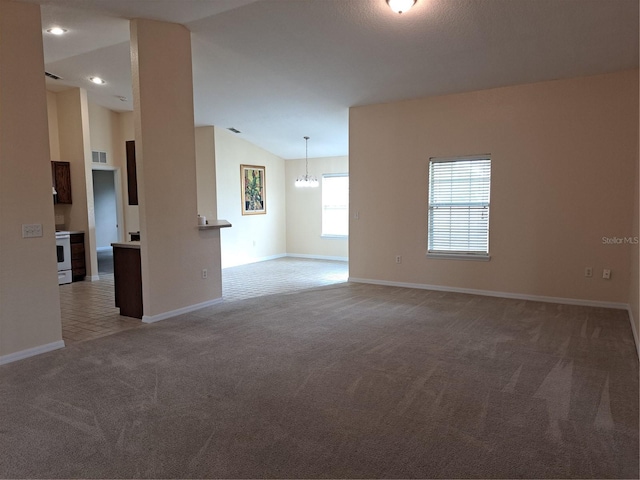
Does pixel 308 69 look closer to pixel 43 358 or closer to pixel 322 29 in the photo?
pixel 322 29

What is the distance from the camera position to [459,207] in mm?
5828

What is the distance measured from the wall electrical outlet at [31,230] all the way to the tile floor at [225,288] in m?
1.06

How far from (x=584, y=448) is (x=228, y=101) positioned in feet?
20.5

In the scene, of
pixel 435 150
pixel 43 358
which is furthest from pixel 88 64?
pixel 435 150

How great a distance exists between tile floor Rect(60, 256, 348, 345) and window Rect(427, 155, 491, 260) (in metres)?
1.84

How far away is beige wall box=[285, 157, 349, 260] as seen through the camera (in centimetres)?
937

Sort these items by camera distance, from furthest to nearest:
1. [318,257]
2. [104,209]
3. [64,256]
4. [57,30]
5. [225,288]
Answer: [104,209], [318,257], [64,256], [225,288], [57,30]

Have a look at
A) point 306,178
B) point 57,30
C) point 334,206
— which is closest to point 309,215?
point 334,206

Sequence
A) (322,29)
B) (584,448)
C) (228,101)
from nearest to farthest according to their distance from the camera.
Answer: (584,448) < (322,29) < (228,101)

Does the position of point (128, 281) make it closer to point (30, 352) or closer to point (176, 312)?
point (176, 312)

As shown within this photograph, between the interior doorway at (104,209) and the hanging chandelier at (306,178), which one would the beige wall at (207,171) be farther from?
the interior doorway at (104,209)

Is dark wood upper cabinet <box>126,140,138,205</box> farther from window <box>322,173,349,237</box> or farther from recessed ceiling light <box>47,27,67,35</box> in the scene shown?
window <box>322,173,349,237</box>

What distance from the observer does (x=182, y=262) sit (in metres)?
4.80

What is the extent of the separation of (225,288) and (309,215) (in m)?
3.82
